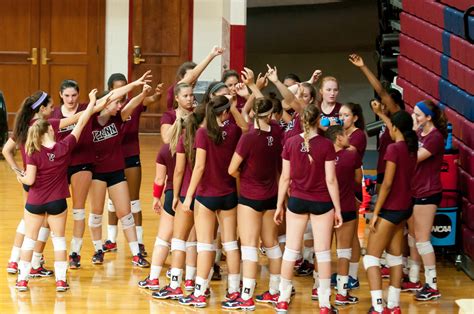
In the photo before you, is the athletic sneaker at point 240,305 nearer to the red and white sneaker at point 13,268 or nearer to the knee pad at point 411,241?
the knee pad at point 411,241

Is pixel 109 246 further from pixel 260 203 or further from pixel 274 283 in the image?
pixel 260 203

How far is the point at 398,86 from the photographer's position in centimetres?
1362

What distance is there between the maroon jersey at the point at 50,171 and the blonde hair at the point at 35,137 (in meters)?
0.05

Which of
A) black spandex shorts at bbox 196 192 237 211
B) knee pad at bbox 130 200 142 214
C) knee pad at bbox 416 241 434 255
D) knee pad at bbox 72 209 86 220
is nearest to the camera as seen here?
black spandex shorts at bbox 196 192 237 211

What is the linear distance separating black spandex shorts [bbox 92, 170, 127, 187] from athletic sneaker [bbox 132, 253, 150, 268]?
0.78m

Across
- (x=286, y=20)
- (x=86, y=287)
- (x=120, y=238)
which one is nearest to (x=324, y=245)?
(x=86, y=287)

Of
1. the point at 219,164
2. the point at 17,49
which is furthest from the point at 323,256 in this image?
the point at 17,49

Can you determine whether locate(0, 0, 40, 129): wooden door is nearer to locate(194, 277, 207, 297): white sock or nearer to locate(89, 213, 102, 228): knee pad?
locate(89, 213, 102, 228): knee pad

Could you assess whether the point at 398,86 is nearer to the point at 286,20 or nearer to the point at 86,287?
the point at 86,287

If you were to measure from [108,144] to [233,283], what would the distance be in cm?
193

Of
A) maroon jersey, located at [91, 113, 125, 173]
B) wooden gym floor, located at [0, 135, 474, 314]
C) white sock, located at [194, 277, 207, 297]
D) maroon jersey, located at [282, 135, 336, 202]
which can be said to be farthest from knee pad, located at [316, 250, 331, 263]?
maroon jersey, located at [91, 113, 125, 173]

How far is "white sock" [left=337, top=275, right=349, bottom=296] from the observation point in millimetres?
9406

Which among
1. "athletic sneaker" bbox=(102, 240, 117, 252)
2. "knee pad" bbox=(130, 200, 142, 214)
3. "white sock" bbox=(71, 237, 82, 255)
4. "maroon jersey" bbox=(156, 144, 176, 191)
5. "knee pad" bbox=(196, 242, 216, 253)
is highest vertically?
"maroon jersey" bbox=(156, 144, 176, 191)

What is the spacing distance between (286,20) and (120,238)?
21199mm
